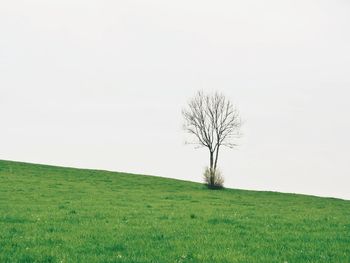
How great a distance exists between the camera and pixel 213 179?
66.1 m

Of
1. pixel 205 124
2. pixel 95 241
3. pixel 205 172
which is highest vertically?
pixel 205 124

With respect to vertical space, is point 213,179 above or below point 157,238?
above

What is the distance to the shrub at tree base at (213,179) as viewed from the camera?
216 feet

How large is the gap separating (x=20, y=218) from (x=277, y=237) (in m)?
12.5

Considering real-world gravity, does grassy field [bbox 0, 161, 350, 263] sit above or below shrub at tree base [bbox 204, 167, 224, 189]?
below

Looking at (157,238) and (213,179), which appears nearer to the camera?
(157,238)

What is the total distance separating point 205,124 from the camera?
79.4m

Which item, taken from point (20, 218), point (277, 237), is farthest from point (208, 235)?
point (20, 218)

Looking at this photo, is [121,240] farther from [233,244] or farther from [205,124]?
[205,124]

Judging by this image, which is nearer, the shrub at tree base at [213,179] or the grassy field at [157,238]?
the grassy field at [157,238]

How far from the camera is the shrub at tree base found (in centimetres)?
6594

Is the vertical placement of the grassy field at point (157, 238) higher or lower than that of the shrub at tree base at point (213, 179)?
lower

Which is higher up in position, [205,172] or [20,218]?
[205,172]

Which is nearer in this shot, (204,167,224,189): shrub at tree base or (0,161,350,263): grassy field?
(0,161,350,263): grassy field
